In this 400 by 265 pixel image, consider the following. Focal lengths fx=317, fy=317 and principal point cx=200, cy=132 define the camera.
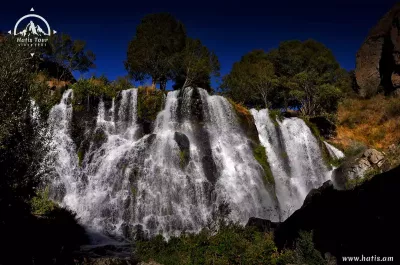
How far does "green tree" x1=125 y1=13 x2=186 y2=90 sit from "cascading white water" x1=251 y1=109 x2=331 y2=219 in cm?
1473

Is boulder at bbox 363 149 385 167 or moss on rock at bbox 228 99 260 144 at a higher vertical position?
moss on rock at bbox 228 99 260 144

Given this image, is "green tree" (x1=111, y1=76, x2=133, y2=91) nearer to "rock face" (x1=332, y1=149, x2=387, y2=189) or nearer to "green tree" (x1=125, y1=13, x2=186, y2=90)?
"green tree" (x1=125, y1=13, x2=186, y2=90)

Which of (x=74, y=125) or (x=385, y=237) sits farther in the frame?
(x=74, y=125)

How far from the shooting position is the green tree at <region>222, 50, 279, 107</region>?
42312 millimetres

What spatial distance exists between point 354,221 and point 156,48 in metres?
35.4

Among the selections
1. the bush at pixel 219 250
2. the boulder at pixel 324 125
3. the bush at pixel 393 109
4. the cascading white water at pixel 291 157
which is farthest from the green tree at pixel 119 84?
the bush at pixel 393 109

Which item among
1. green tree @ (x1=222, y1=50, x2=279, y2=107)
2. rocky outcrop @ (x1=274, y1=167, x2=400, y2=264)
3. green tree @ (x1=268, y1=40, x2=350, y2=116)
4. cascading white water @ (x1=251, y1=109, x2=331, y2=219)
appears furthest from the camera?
green tree @ (x1=222, y1=50, x2=279, y2=107)

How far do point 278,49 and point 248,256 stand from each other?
47.9 meters

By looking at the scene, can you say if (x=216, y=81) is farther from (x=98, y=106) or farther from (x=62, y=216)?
(x=62, y=216)

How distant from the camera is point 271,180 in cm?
2422

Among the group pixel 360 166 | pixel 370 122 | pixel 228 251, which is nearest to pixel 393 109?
pixel 370 122

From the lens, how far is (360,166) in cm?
2272

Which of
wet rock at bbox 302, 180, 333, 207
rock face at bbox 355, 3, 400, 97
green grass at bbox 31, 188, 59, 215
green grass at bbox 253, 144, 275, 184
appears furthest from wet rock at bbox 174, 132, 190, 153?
rock face at bbox 355, 3, 400, 97

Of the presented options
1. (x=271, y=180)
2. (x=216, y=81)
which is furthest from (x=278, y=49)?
(x=271, y=180)
